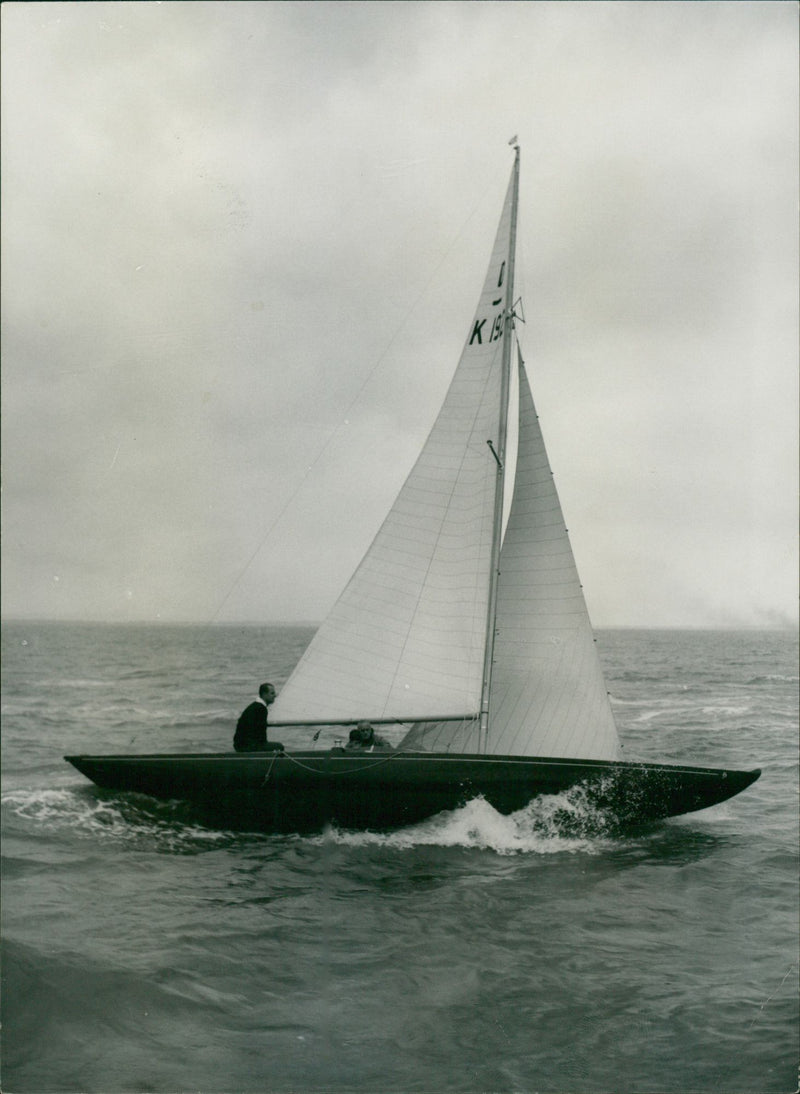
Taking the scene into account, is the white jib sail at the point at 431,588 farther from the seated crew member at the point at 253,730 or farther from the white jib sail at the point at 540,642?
the white jib sail at the point at 540,642

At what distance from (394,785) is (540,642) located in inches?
108

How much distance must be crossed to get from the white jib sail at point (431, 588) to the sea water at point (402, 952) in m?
1.70

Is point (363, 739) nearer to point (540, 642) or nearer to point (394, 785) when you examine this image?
point (394, 785)

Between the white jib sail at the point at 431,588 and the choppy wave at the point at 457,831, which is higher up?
the white jib sail at the point at 431,588

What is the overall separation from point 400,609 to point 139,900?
4.91 meters

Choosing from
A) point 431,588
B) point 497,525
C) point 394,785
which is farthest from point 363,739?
point 497,525

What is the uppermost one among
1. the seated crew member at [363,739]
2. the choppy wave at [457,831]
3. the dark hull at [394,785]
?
the seated crew member at [363,739]

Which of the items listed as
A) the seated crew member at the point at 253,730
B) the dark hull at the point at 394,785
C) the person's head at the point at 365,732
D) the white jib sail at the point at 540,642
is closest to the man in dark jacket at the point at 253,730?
the seated crew member at the point at 253,730

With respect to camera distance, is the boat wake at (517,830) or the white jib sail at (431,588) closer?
the boat wake at (517,830)

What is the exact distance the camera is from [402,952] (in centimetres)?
772

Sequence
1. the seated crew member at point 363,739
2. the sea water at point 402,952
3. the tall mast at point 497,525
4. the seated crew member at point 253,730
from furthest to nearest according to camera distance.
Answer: the seated crew member at point 253,730, the seated crew member at point 363,739, the tall mast at point 497,525, the sea water at point 402,952

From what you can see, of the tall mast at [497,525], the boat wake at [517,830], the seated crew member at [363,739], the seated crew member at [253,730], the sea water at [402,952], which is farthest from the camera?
the seated crew member at [253,730]

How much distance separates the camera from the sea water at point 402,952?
19.5 ft

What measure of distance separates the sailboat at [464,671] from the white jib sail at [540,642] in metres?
0.02
